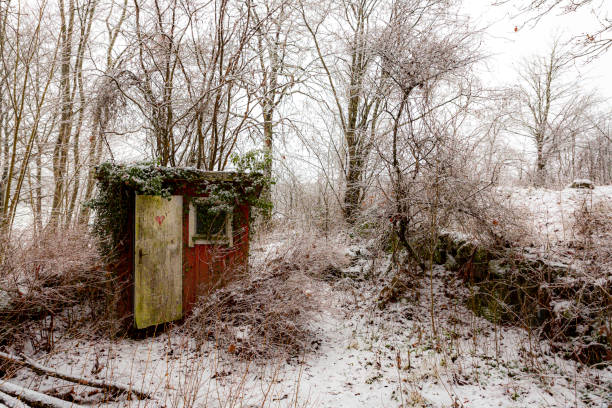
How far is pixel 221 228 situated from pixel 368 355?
9.80 feet

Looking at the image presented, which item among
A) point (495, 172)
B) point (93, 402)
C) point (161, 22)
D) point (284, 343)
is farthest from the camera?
point (161, 22)

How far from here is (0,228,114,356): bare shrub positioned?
4391mm

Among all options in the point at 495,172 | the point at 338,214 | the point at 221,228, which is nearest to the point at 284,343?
the point at 221,228

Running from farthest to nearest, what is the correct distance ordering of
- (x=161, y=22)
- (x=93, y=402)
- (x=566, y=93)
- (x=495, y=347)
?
(x=566, y=93) → (x=161, y=22) → (x=495, y=347) → (x=93, y=402)

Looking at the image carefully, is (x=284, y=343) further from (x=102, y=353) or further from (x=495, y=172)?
(x=495, y=172)

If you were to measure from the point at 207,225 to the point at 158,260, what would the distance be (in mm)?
Answer: 908

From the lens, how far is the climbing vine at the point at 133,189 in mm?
5141

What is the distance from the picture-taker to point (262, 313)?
17.2 feet

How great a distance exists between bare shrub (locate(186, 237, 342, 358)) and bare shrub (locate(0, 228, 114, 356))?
1.47 metres

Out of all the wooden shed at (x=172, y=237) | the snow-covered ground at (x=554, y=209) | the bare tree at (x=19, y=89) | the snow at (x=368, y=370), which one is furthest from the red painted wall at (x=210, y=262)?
the snow-covered ground at (x=554, y=209)

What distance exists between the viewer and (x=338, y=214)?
34.9ft

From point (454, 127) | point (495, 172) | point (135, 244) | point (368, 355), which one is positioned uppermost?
point (454, 127)

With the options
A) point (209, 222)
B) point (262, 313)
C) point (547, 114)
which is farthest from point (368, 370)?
point (547, 114)

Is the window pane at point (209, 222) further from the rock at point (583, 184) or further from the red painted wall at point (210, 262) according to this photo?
the rock at point (583, 184)
